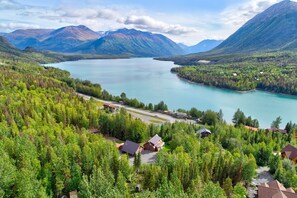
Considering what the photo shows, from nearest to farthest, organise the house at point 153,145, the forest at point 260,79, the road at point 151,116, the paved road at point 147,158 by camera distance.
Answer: the paved road at point 147,158 → the house at point 153,145 → the road at point 151,116 → the forest at point 260,79

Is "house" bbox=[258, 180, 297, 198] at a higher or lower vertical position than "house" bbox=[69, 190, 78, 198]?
higher

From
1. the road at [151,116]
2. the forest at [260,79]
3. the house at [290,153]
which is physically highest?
the forest at [260,79]

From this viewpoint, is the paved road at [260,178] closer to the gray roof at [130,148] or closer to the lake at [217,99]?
the gray roof at [130,148]

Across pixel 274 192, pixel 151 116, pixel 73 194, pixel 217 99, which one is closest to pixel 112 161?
pixel 73 194

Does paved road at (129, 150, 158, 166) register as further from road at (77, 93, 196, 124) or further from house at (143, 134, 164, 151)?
road at (77, 93, 196, 124)

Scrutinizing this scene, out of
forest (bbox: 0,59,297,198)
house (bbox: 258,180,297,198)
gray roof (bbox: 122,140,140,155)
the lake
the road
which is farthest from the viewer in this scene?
the lake

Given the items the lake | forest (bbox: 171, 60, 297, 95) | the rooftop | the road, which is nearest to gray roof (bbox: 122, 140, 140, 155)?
the rooftop

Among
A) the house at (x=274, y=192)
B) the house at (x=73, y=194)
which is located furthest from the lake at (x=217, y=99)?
the house at (x=73, y=194)

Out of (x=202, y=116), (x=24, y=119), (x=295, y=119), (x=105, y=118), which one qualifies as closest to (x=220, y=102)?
(x=295, y=119)

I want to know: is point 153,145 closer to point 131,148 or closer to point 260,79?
point 131,148
